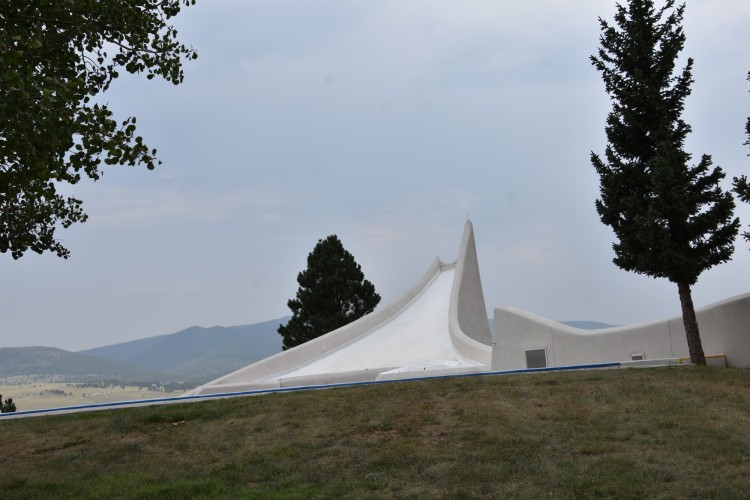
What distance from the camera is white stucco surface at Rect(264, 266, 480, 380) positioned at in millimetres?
28359

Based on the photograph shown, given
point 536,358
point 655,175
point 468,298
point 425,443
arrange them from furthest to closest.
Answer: point 468,298 → point 536,358 → point 655,175 → point 425,443

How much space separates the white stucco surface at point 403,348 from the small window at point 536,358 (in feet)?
8.69

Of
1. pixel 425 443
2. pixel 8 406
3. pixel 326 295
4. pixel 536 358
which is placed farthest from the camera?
pixel 326 295

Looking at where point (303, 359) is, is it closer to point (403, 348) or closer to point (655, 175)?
point (403, 348)

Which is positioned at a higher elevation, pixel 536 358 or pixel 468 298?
pixel 468 298

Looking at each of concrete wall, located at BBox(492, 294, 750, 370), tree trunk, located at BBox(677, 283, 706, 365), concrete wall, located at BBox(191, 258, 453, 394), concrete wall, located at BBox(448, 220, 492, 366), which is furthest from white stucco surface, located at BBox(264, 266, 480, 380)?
tree trunk, located at BBox(677, 283, 706, 365)

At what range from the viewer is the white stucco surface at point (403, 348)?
93.0ft

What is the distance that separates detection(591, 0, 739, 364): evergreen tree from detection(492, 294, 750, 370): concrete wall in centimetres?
141

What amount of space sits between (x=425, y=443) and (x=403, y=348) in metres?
18.8

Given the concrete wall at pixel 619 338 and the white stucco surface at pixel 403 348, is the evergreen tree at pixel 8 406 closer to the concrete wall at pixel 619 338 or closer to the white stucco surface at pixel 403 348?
the white stucco surface at pixel 403 348

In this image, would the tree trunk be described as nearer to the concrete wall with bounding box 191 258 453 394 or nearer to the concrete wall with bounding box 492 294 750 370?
the concrete wall with bounding box 492 294 750 370

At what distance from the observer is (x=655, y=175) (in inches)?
755

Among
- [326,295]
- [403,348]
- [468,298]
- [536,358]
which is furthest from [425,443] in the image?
[326,295]

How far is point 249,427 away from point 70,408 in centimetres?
800
